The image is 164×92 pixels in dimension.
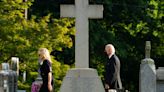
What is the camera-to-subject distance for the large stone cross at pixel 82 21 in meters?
11.1

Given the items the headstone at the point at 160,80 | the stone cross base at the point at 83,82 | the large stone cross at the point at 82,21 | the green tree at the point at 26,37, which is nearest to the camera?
the stone cross base at the point at 83,82

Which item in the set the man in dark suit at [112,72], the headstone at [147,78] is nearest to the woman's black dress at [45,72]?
the man in dark suit at [112,72]

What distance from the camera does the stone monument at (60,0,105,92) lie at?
36.0 feet

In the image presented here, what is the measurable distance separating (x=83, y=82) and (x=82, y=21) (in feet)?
3.56

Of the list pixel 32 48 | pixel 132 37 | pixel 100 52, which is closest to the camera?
pixel 32 48

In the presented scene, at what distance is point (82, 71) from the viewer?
431 inches

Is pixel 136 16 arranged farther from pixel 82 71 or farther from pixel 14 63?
pixel 82 71

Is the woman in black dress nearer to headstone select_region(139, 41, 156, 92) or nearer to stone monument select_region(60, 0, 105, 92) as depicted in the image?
stone monument select_region(60, 0, 105, 92)

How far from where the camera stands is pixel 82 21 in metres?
11.3

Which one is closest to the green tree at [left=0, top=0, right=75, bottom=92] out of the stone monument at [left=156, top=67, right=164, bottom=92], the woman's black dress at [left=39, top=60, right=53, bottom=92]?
the stone monument at [left=156, top=67, right=164, bottom=92]

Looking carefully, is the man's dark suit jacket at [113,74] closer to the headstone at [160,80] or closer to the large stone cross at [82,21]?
the headstone at [160,80]

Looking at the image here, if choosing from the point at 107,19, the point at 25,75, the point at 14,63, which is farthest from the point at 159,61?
the point at 14,63

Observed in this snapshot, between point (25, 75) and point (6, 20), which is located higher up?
point (6, 20)

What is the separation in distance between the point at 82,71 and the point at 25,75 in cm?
1414
